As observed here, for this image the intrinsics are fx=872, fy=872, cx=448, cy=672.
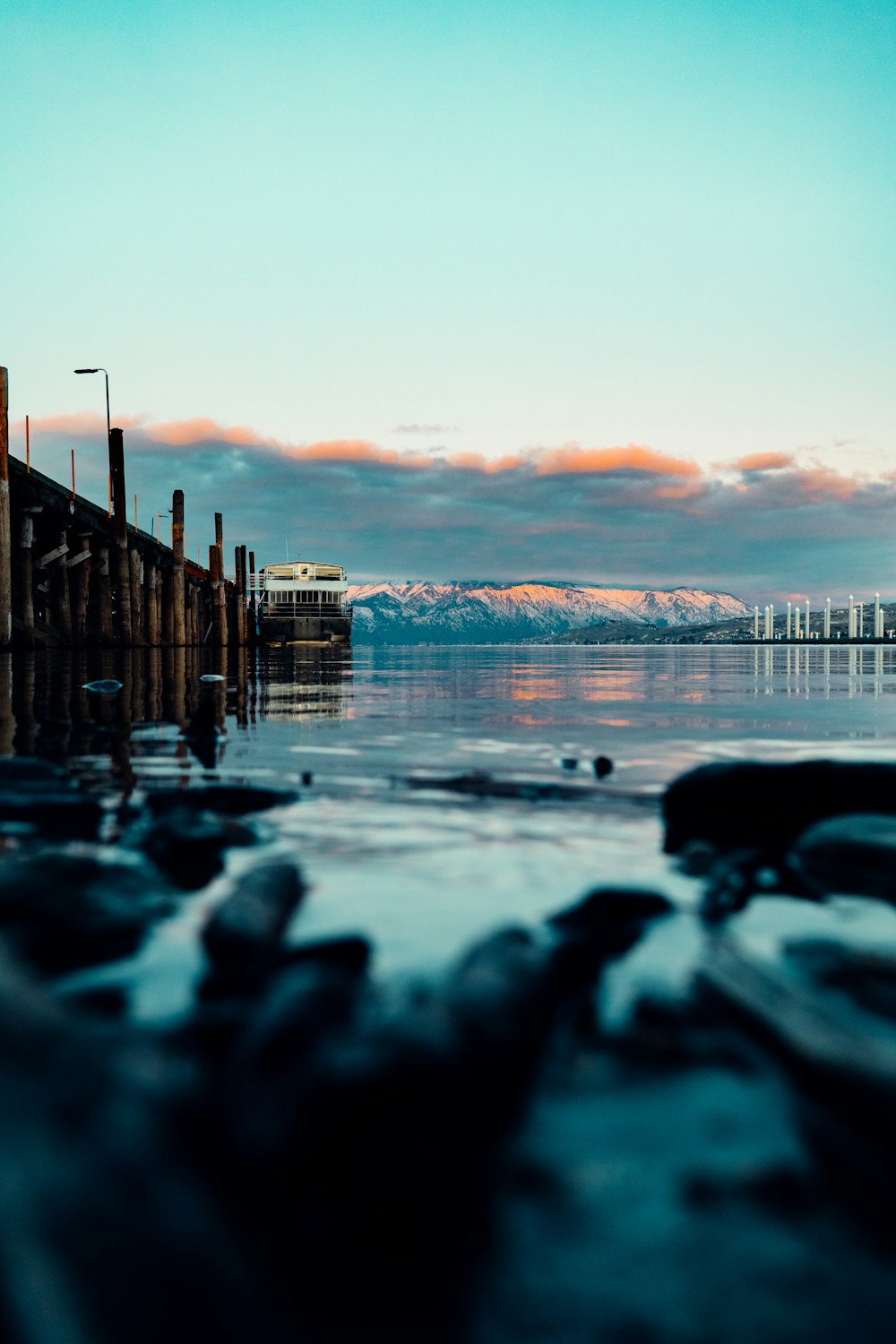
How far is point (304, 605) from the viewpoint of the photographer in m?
81.7

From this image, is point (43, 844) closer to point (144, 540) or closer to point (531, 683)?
point (531, 683)

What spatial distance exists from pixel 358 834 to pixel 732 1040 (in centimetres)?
204

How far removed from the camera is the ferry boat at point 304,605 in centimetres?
7600

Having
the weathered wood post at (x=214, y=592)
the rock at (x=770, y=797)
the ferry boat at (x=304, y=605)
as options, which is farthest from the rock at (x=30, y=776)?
the ferry boat at (x=304, y=605)

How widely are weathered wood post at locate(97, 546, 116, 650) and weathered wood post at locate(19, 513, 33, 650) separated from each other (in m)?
7.39

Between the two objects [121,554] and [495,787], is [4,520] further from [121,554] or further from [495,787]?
[495,787]

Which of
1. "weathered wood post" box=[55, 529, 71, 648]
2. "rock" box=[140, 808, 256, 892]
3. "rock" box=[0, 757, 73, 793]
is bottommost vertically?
"rock" box=[140, 808, 256, 892]

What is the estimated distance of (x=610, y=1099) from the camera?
1413mm

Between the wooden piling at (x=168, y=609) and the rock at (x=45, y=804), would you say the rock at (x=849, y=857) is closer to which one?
the rock at (x=45, y=804)

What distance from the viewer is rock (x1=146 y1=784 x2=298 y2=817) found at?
12.8ft

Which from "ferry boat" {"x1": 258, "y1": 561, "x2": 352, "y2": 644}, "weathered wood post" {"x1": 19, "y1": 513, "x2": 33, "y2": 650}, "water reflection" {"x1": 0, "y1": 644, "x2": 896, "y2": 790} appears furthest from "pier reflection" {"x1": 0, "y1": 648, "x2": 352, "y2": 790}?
"ferry boat" {"x1": 258, "y1": 561, "x2": 352, "y2": 644}

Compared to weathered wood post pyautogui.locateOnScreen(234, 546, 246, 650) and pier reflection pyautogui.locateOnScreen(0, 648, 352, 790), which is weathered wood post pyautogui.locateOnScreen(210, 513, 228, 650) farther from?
pier reflection pyautogui.locateOnScreen(0, 648, 352, 790)

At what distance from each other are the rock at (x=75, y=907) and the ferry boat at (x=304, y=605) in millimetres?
69682

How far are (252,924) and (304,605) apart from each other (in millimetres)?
80830
